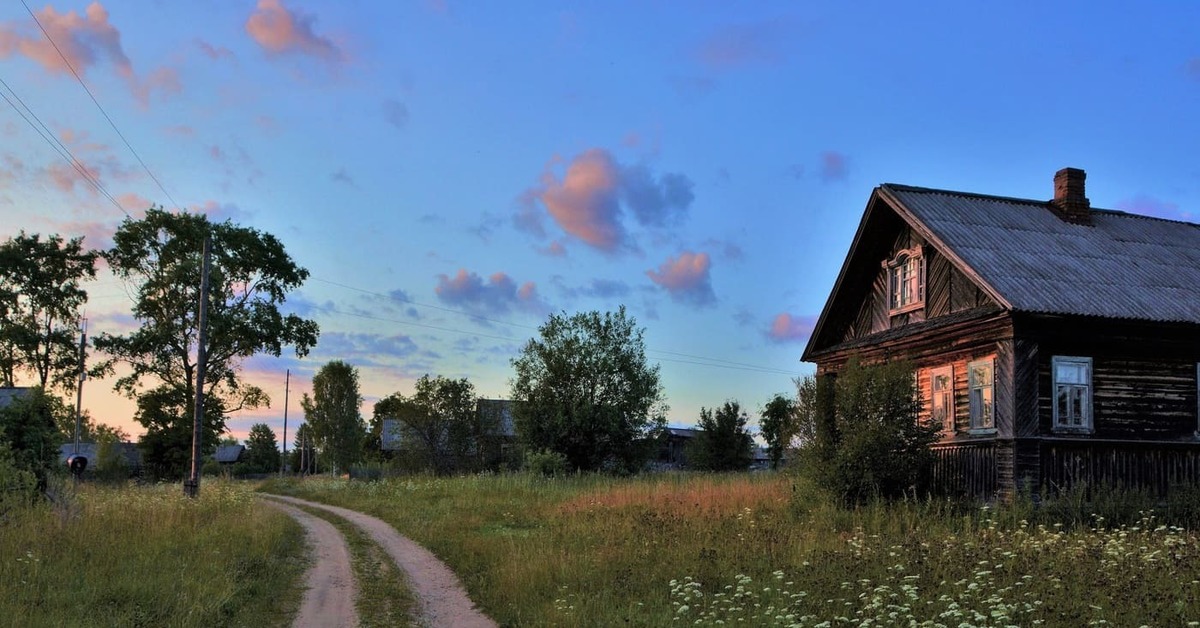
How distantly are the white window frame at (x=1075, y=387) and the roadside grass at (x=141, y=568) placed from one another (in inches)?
577

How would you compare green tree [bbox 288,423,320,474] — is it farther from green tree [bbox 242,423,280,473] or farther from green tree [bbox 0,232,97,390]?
green tree [bbox 0,232,97,390]

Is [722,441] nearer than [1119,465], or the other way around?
[1119,465]

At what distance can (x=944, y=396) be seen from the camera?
1956 centimetres

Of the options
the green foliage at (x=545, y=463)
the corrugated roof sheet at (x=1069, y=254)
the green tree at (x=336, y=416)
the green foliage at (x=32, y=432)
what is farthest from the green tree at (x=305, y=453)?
the corrugated roof sheet at (x=1069, y=254)

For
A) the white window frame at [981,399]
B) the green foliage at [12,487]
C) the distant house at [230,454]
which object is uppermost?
the white window frame at [981,399]

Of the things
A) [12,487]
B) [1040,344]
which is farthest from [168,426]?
[1040,344]

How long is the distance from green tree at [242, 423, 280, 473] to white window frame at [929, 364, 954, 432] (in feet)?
241

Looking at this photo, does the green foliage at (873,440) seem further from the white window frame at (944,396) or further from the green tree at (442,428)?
the green tree at (442,428)

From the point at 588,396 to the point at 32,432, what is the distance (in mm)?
27240

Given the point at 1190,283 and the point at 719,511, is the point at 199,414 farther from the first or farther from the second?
the point at 1190,283

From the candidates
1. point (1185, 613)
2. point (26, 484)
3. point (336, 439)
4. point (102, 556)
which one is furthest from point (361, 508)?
point (336, 439)

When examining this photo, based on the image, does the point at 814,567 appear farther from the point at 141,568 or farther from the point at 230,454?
the point at 230,454

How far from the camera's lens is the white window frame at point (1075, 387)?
17.3 m

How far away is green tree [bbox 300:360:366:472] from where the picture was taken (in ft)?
236
